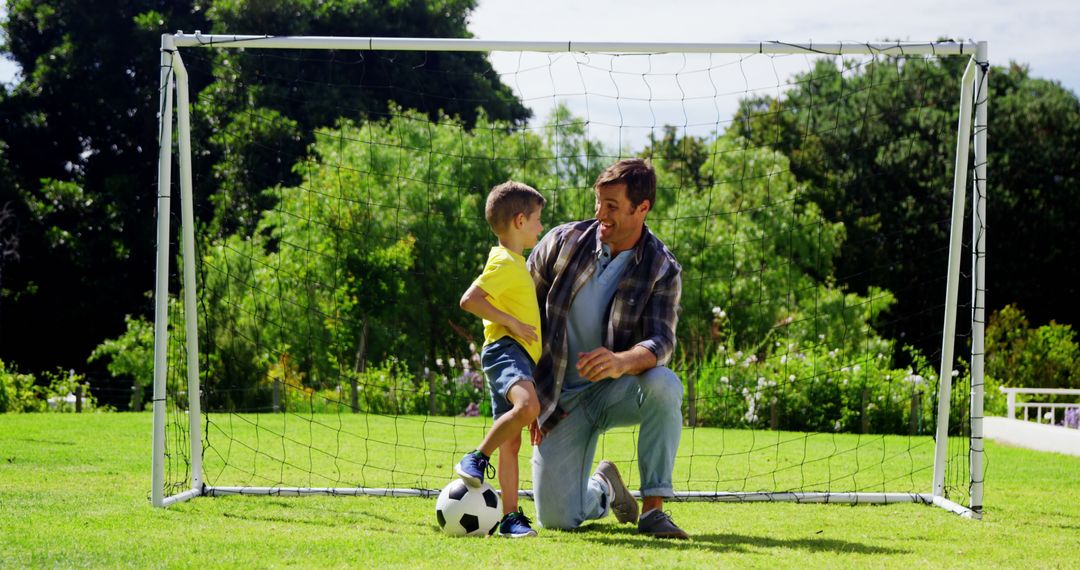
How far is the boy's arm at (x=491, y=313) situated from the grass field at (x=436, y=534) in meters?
0.80

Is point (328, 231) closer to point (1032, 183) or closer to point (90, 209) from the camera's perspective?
point (90, 209)

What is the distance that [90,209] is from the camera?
22.6m

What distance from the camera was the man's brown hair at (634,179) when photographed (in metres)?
4.59

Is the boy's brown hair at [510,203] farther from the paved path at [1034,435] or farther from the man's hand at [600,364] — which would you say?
the paved path at [1034,435]

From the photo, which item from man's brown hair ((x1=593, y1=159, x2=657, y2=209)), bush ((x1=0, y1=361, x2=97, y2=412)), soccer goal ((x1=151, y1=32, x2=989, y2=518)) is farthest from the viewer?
bush ((x1=0, y1=361, x2=97, y2=412))

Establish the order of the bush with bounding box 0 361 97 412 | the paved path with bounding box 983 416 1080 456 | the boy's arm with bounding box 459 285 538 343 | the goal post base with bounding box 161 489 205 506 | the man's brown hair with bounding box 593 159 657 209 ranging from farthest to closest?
the bush with bounding box 0 361 97 412 < the paved path with bounding box 983 416 1080 456 < the goal post base with bounding box 161 489 205 506 < the man's brown hair with bounding box 593 159 657 209 < the boy's arm with bounding box 459 285 538 343

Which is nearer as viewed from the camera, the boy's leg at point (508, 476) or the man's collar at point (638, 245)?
the boy's leg at point (508, 476)

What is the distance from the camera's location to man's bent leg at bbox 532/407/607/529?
464 cm

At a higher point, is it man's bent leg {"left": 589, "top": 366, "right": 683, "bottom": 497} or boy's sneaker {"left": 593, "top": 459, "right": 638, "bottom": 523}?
man's bent leg {"left": 589, "top": 366, "right": 683, "bottom": 497}

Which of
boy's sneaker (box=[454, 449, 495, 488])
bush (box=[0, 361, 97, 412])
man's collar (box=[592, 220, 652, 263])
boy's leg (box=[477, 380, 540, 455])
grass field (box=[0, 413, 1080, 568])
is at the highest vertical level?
man's collar (box=[592, 220, 652, 263])

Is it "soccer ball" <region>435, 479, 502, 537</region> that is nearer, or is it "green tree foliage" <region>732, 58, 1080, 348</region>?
"soccer ball" <region>435, 479, 502, 537</region>

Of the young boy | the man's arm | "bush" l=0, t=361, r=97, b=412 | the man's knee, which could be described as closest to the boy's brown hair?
the young boy

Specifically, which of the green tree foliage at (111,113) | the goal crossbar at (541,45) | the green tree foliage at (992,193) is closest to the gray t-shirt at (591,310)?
the goal crossbar at (541,45)

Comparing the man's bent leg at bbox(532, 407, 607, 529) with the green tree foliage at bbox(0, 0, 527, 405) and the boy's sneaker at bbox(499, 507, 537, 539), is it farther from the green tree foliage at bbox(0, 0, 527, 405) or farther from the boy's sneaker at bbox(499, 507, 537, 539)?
the green tree foliage at bbox(0, 0, 527, 405)
